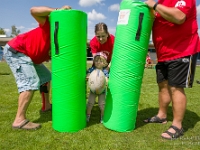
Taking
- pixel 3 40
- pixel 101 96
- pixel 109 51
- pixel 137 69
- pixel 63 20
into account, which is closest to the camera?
pixel 63 20

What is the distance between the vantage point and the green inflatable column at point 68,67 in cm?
273

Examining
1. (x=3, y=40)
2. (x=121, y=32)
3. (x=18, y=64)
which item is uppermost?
(x=121, y=32)

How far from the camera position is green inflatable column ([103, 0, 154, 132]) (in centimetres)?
278

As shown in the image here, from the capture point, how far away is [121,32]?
287cm


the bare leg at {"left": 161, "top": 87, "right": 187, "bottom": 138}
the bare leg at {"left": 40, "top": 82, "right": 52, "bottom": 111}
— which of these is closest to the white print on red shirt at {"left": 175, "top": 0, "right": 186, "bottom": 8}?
the bare leg at {"left": 161, "top": 87, "right": 187, "bottom": 138}

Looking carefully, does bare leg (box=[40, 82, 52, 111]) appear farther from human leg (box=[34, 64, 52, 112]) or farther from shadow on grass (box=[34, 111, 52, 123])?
shadow on grass (box=[34, 111, 52, 123])

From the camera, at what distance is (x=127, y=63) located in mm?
2855

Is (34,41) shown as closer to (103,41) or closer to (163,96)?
(103,41)

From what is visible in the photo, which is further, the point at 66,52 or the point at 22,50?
the point at 22,50

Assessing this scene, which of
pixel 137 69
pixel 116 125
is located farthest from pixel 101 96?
pixel 137 69

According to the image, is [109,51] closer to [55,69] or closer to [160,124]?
[55,69]

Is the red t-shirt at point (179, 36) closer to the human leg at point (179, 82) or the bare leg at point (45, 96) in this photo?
the human leg at point (179, 82)

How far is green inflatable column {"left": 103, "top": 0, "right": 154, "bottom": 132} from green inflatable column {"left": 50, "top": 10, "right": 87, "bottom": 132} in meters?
0.45

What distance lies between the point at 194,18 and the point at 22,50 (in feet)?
8.24
